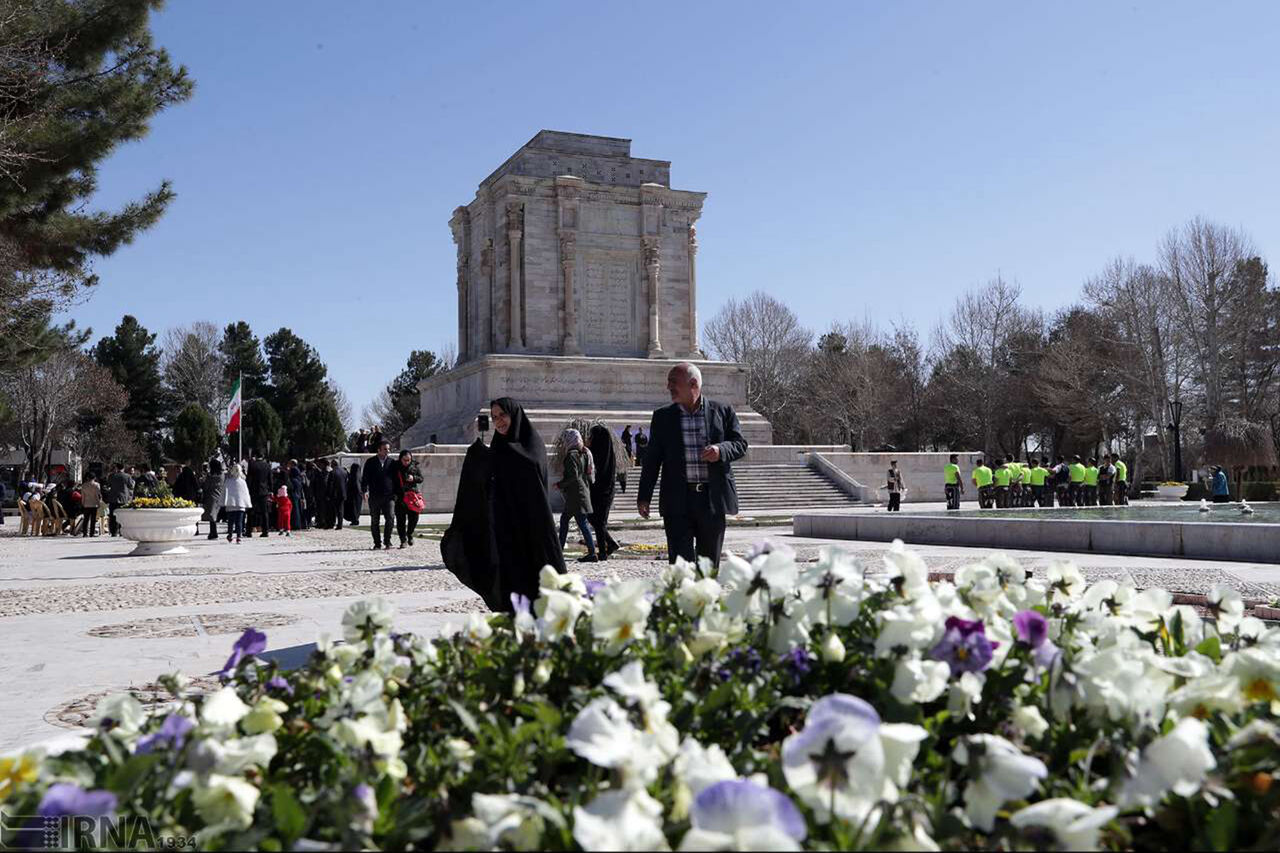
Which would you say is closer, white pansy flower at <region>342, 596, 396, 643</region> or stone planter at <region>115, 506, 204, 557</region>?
white pansy flower at <region>342, 596, 396, 643</region>

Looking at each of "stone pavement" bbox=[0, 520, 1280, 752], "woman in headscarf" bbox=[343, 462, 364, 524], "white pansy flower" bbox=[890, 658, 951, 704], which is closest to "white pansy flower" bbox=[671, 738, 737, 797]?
"white pansy flower" bbox=[890, 658, 951, 704]

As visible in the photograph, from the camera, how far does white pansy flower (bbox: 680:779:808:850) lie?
1.52 metres

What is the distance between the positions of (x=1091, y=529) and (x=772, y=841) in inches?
561

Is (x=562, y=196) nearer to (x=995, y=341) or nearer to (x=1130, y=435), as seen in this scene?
(x=995, y=341)

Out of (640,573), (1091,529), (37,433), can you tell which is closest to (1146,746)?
(640,573)

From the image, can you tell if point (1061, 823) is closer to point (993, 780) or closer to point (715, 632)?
point (993, 780)

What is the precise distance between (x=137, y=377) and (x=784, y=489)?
54276 millimetres

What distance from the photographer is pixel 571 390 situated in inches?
1516

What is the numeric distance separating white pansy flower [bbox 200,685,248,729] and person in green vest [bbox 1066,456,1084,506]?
30.1 m

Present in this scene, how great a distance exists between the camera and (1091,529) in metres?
14.3

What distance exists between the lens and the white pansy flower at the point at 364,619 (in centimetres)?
315

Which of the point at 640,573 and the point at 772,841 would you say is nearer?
the point at 772,841

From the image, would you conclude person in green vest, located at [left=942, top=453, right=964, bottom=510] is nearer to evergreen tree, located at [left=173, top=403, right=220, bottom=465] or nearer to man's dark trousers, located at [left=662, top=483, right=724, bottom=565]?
man's dark trousers, located at [left=662, top=483, right=724, bottom=565]

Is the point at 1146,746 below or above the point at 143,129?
below
